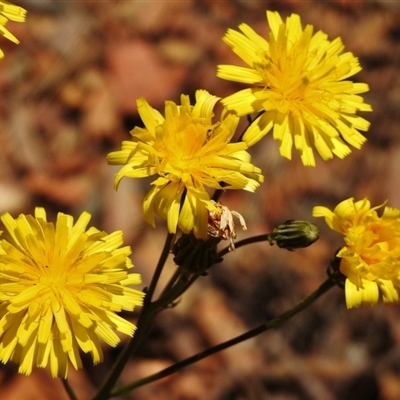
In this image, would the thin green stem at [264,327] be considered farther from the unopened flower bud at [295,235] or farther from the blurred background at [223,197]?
the blurred background at [223,197]

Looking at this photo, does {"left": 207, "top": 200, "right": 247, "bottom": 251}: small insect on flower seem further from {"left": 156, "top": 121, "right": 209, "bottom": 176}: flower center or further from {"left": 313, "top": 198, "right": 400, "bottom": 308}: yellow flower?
{"left": 313, "top": 198, "right": 400, "bottom": 308}: yellow flower

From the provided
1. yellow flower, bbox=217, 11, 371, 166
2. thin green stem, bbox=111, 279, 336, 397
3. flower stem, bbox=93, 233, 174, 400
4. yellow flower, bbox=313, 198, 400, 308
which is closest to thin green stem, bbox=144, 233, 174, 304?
flower stem, bbox=93, 233, 174, 400

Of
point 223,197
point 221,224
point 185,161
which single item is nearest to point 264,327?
point 221,224

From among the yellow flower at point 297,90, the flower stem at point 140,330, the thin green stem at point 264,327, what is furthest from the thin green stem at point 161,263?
the yellow flower at point 297,90

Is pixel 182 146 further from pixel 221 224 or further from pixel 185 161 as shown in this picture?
pixel 221 224

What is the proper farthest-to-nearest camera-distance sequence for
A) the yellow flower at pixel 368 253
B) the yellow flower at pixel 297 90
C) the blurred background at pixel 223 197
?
the blurred background at pixel 223 197, the yellow flower at pixel 297 90, the yellow flower at pixel 368 253

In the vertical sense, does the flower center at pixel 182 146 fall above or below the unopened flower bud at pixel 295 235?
above
